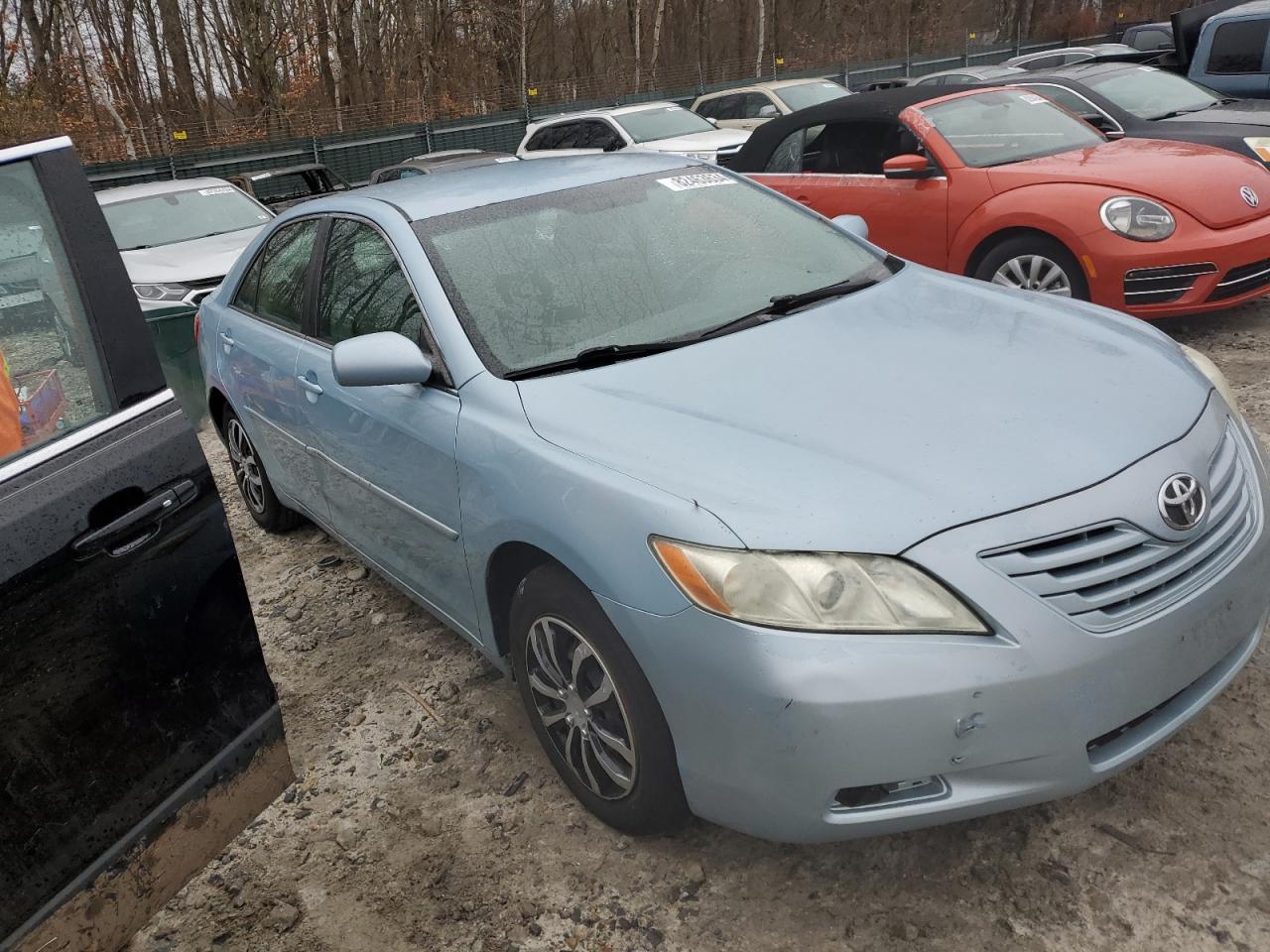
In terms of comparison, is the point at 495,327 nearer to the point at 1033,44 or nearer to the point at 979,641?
the point at 979,641

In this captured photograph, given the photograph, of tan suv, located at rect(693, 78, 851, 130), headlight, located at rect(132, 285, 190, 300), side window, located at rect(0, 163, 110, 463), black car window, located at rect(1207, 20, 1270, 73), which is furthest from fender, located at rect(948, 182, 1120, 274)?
tan suv, located at rect(693, 78, 851, 130)

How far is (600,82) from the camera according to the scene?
3183cm

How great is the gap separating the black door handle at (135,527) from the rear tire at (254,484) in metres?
2.69

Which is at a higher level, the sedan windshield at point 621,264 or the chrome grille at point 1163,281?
the sedan windshield at point 621,264

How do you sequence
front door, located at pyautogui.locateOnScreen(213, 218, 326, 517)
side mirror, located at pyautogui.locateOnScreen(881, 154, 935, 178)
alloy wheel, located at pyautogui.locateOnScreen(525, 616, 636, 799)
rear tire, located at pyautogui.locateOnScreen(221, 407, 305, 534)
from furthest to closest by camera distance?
side mirror, located at pyautogui.locateOnScreen(881, 154, 935, 178)
rear tire, located at pyautogui.locateOnScreen(221, 407, 305, 534)
front door, located at pyautogui.locateOnScreen(213, 218, 326, 517)
alloy wheel, located at pyautogui.locateOnScreen(525, 616, 636, 799)

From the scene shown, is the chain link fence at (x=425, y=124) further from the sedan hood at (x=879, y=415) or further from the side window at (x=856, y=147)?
the sedan hood at (x=879, y=415)

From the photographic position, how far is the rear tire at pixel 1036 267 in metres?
5.83

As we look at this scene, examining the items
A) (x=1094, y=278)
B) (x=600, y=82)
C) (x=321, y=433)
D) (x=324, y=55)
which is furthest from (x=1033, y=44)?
(x=321, y=433)

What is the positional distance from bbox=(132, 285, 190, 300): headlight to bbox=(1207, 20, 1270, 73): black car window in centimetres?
1001

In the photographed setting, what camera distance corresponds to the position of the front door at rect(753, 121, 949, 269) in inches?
255

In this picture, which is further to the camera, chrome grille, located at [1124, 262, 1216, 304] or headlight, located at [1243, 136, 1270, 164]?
headlight, located at [1243, 136, 1270, 164]

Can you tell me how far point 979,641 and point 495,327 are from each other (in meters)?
1.62

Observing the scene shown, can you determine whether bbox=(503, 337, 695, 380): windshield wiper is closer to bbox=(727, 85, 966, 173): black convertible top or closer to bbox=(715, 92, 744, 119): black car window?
bbox=(727, 85, 966, 173): black convertible top

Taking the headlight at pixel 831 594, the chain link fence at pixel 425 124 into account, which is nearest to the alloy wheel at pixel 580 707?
the headlight at pixel 831 594
